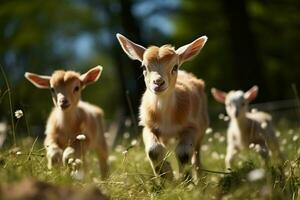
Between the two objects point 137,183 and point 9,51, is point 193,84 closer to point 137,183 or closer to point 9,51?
point 137,183

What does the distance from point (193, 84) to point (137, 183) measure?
3396mm

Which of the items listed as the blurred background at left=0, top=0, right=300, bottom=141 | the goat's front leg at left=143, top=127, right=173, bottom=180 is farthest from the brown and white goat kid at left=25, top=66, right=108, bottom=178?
the blurred background at left=0, top=0, right=300, bottom=141

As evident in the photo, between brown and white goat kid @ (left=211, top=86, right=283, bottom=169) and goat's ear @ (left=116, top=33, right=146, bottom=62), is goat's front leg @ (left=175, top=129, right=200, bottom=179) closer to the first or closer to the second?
goat's ear @ (left=116, top=33, right=146, bottom=62)

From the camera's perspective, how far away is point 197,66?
107 feet

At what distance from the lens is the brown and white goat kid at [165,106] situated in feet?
25.5

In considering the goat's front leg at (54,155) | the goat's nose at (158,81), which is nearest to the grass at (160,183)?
the goat's nose at (158,81)

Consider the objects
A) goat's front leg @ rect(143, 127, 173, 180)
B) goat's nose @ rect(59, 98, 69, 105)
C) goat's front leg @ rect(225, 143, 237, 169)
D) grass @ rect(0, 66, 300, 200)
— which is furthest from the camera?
goat's front leg @ rect(225, 143, 237, 169)

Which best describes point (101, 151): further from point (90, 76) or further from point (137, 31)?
point (137, 31)

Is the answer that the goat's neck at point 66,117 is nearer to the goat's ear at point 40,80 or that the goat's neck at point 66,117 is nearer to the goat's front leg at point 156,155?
the goat's ear at point 40,80

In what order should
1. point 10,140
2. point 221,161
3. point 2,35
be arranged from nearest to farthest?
point 10,140, point 221,161, point 2,35

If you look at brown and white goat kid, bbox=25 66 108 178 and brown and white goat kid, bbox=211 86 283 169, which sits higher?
brown and white goat kid, bbox=25 66 108 178

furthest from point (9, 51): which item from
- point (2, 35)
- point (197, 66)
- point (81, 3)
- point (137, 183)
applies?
point (137, 183)

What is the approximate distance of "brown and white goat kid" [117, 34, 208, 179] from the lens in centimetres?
777

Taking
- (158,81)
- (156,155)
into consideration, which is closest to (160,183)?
(156,155)
